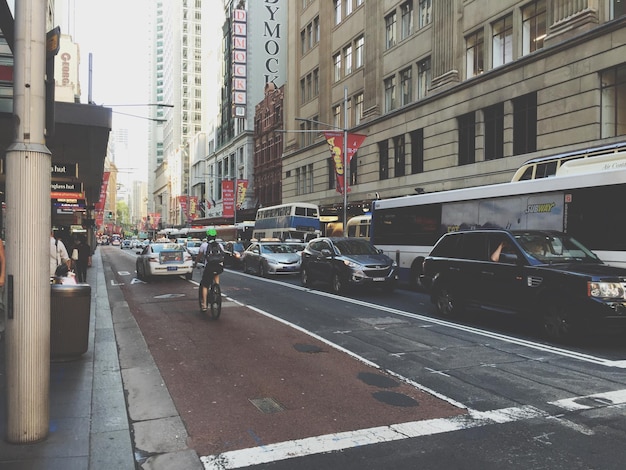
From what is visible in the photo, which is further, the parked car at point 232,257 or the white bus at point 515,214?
the parked car at point 232,257

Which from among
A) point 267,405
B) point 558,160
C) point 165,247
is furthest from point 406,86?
point 267,405

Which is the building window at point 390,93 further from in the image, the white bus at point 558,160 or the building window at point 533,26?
the white bus at point 558,160

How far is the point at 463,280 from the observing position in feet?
34.6

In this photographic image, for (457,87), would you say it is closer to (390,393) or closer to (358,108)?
(358,108)

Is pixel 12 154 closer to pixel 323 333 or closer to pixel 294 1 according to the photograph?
pixel 323 333

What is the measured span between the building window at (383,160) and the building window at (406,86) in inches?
122

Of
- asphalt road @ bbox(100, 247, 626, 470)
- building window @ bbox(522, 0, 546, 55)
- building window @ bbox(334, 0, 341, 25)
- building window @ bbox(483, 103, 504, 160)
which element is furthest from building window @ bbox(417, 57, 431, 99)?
asphalt road @ bbox(100, 247, 626, 470)

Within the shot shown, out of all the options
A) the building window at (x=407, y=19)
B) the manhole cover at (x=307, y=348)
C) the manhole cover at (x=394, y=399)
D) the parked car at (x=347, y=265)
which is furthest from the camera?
the building window at (x=407, y=19)

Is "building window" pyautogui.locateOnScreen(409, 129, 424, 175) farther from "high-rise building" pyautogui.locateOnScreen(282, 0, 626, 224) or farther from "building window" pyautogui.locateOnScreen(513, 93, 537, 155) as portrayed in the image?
"building window" pyautogui.locateOnScreen(513, 93, 537, 155)

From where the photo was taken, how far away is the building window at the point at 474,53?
2628 centimetres

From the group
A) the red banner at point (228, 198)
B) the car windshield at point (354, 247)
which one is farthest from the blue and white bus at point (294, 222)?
the red banner at point (228, 198)

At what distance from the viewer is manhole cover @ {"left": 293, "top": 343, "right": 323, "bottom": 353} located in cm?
Answer: 809

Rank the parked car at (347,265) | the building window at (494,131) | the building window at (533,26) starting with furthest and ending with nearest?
1. the building window at (494,131)
2. the building window at (533,26)
3. the parked car at (347,265)

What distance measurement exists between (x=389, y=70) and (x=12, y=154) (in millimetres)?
32601
